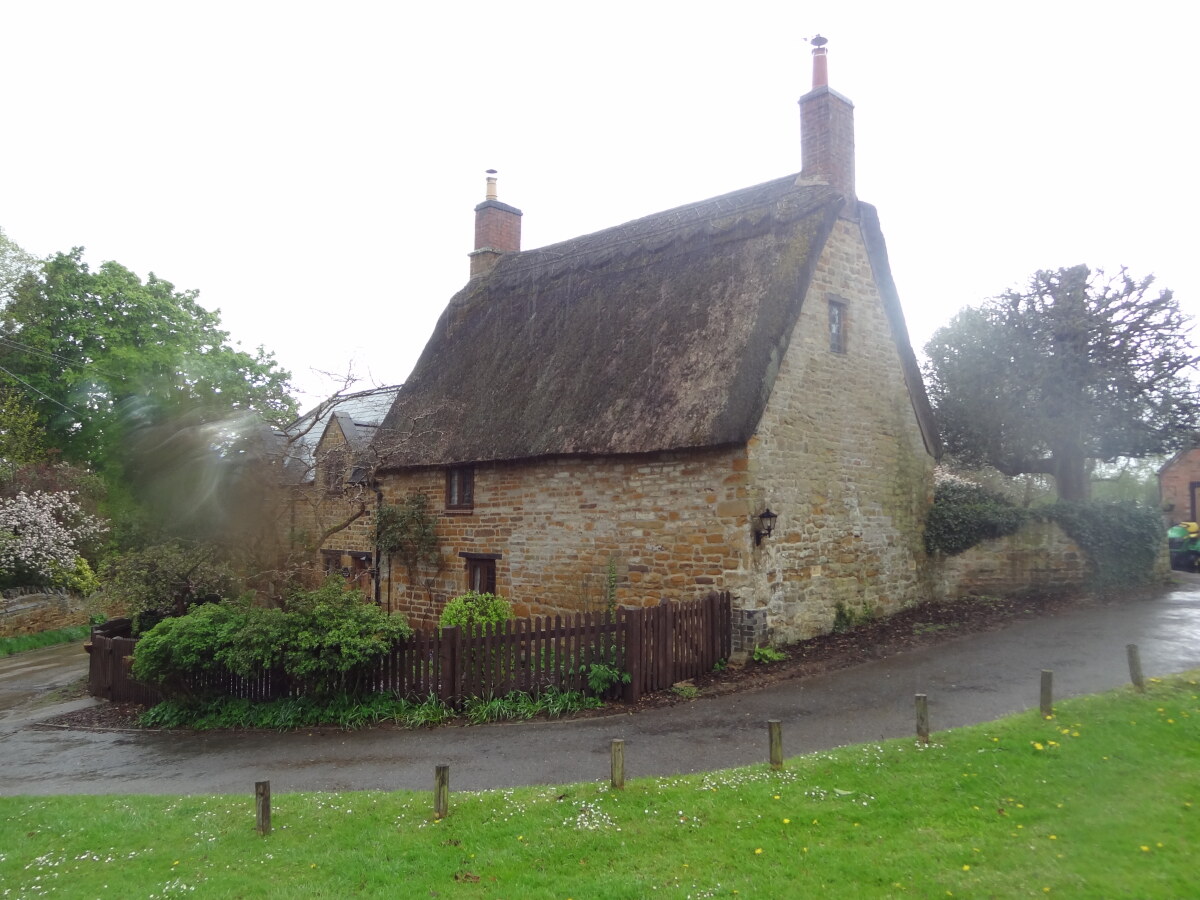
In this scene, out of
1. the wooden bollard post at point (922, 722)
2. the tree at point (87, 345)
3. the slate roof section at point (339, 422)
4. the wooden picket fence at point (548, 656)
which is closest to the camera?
the wooden bollard post at point (922, 722)

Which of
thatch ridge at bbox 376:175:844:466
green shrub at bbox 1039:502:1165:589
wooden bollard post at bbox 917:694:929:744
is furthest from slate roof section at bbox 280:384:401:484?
green shrub at bbox 1039:502:1165:589

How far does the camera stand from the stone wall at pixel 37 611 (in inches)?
926

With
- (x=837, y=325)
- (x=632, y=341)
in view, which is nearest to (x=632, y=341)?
(x=632, y=341)

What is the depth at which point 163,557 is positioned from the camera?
1522 cm

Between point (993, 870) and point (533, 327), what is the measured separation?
47.6 ft

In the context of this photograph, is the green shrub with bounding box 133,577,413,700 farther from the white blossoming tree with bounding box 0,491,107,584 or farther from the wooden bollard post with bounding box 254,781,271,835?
the white blossoming tree with bounding box 0,491,107,584

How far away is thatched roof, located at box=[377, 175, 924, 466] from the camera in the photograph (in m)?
13.3

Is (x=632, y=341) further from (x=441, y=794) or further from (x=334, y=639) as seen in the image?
(x=441, y=794)

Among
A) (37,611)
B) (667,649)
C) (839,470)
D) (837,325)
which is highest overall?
(837,325)

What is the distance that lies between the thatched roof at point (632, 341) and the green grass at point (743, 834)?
6.13 m

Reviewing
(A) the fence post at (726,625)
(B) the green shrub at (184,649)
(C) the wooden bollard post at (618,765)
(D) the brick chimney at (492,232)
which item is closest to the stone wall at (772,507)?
(A) the fence post at (726,625)

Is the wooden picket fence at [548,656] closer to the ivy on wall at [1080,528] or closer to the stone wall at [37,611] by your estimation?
the ivy on wall at [1080,528]

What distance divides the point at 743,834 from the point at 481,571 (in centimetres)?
1119

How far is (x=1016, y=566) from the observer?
55.7 ft
